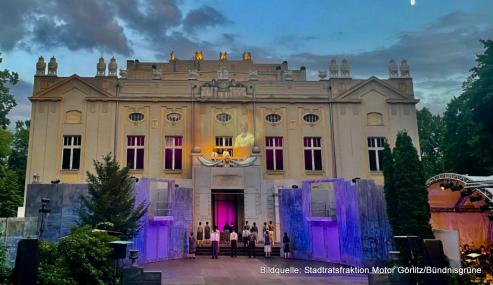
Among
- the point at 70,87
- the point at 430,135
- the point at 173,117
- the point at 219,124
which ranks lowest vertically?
the point at 219,124

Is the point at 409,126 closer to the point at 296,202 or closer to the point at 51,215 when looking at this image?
the point at 296,202

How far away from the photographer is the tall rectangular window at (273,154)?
27797 mm

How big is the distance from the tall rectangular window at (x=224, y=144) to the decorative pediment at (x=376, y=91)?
8980 mm

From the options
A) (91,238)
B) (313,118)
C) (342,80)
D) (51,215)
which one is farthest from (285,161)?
(91,238)

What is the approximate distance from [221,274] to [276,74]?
24.3 metres

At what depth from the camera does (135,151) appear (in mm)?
27531

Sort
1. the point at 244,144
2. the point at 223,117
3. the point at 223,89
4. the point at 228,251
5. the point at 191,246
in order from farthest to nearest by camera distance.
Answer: the point at 223,89 < the point at 223,117 < the point at 244,144 < the point at 228,251 < the point at 191,246

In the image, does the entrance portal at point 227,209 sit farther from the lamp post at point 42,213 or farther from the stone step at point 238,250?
the lamp post at point 42,213

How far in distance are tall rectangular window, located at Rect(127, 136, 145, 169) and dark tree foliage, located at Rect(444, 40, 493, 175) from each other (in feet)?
66.3

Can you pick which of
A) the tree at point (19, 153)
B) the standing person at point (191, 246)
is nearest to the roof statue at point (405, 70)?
the standing person at point (191, 246)

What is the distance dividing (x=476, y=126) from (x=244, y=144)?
545 inches

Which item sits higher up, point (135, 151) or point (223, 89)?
point (223, 89)

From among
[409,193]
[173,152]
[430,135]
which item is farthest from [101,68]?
[430,135]

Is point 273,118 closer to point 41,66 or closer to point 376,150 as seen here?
point 376,150
